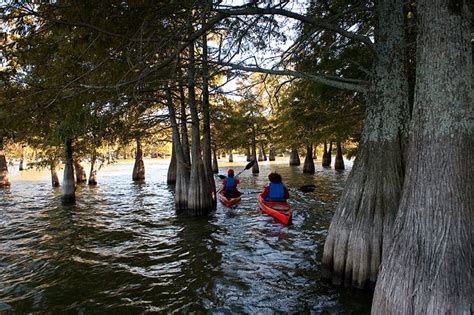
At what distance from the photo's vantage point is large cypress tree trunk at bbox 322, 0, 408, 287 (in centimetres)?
600

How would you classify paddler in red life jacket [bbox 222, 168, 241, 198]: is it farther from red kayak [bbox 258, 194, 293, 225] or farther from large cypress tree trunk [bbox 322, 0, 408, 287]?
large cypress tree trunk [bbox 322, 0, 408, 287]

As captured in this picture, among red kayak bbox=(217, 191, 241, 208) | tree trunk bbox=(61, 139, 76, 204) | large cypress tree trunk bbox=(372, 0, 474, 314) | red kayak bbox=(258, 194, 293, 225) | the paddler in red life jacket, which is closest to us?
large cypress tree trunk bbox=(372, 0, 474, 314)

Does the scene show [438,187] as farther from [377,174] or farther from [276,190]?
[276,190]

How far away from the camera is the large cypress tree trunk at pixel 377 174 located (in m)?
6.00

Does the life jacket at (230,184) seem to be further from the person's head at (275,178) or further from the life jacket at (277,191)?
the person's head at (275,178)

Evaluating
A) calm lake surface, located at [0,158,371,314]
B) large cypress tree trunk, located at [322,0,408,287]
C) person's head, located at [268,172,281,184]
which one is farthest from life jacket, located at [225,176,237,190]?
large cypress tree trunk, located at [322,0,408,287]

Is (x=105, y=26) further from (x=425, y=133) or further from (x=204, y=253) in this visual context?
(x=204, y=253)

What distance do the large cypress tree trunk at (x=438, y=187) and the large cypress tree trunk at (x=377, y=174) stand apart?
1517mm

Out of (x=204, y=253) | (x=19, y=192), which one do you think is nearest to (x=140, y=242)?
(x=204, y=253)

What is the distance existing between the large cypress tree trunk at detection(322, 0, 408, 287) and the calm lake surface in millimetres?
711

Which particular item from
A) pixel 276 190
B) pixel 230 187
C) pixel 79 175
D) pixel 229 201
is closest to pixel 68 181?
pixel 230 187

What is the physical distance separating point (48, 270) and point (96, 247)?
2.03 m

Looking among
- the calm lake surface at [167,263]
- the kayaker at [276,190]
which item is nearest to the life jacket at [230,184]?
the calm lake surface at [167,263]

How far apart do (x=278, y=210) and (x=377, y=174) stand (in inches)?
271
